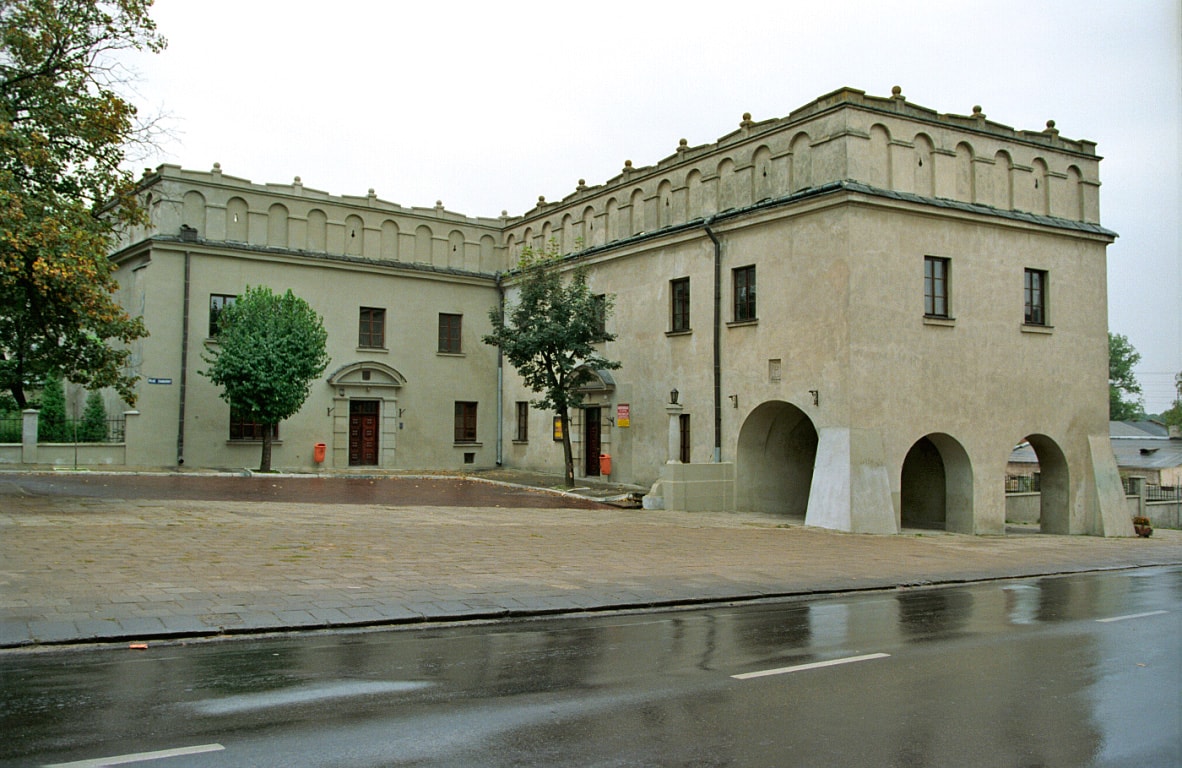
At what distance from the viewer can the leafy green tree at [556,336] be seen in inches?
1072

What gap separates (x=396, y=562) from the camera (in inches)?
500

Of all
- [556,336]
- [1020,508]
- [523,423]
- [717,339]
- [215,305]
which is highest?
[215,305]

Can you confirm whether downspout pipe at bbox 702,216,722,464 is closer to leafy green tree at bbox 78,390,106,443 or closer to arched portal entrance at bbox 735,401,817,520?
arched portal entrance at bbox 735,401,817,520

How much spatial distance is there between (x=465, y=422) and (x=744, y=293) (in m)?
14.4

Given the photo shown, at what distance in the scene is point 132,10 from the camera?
18.0m

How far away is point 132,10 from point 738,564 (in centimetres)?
1508

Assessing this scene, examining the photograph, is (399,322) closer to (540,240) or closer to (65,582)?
(540,240)

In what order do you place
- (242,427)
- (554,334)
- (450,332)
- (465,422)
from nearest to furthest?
(554,334) → (242,427) → (450,332) → (465,422)

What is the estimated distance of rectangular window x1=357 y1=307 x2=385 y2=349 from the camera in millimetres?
33719

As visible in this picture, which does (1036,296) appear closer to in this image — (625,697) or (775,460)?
(775,460)

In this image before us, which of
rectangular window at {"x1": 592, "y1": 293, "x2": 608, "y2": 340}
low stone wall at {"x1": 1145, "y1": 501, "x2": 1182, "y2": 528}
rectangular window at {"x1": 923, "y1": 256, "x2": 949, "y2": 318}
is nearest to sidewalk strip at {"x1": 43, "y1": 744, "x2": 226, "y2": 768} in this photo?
rectangular window at {"x1": 923, "y1": 256, "x2": 949, "y2": 318}

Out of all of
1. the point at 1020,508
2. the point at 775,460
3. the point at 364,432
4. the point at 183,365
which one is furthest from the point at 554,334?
A: the point at 1020,508

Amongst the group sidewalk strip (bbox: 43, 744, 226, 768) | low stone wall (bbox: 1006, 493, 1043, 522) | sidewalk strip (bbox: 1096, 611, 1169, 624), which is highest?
sidewalk strip (bbox: 43, 744, 226, 768)

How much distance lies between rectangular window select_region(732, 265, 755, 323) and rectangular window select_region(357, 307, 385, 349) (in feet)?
47.0
